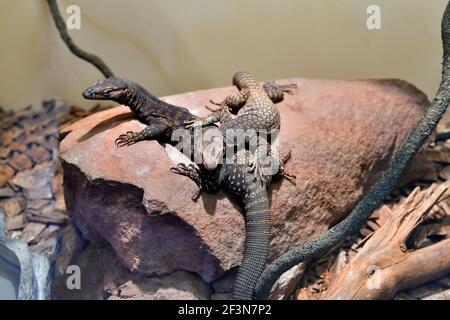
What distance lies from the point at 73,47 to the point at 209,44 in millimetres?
1303

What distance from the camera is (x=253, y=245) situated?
3006 mm

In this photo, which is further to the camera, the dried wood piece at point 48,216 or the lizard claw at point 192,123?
the dried wood piece at point 48,216

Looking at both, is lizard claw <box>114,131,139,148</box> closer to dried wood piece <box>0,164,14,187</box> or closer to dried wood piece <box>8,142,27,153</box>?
dried wood piece <box>0,164,14,187</box>

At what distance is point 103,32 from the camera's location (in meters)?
4.30

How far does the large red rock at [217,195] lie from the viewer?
2961 millimetres

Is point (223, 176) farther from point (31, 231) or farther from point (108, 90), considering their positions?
point (31, 231)

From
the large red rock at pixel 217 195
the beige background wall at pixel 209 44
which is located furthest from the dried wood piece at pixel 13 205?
the beige background wall at pixel 209 44

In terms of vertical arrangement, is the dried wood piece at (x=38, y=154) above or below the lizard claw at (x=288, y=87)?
below

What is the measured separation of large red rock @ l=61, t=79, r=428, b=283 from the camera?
9.71 feet

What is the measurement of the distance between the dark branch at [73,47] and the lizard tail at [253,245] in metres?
2.14

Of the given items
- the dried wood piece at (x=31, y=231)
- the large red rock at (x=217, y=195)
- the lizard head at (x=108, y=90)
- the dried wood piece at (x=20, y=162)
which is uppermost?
the lizard head at (x=108, y=90)

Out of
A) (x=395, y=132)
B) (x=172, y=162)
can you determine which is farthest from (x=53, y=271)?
(x=395, y=132)

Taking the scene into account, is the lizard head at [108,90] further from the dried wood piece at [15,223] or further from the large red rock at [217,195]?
the dried wood piece at [15,223]

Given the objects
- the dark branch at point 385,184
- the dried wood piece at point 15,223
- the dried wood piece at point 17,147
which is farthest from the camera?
the dried wood piece at point 17,147
